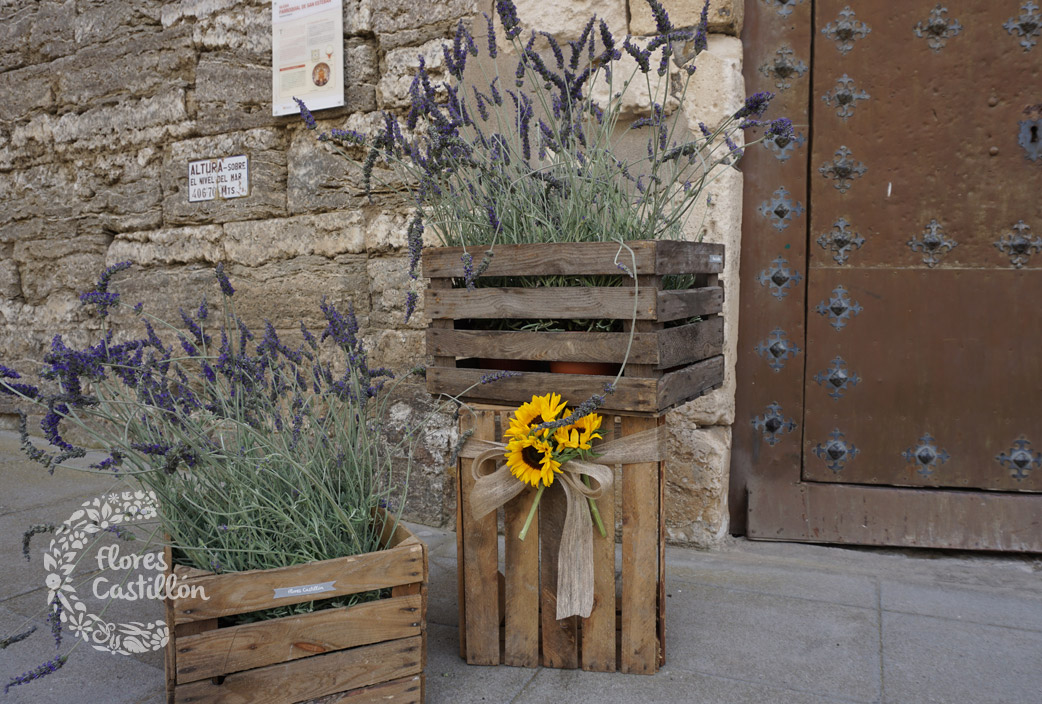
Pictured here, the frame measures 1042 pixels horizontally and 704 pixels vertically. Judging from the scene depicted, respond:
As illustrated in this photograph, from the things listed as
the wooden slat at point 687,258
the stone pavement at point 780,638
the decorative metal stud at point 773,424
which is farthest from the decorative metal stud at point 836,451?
the wooden slat at point 687,258

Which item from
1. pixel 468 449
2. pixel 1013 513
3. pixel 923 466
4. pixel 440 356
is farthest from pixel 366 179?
pixel 1013 513

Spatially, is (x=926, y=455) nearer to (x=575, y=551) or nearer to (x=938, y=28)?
(x=938, y=28)

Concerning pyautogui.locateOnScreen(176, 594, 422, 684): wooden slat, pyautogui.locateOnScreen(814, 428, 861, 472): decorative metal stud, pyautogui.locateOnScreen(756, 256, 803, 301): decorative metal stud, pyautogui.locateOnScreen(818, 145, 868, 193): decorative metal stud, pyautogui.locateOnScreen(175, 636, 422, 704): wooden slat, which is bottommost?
pyautogui.locateOnScreen(175, 636, 422, 704): wooden slat

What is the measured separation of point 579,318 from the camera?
1801 millimetres

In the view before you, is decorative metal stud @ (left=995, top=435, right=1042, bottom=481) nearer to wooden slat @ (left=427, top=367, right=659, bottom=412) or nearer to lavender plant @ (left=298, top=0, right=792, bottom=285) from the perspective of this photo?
lavender plant @ (left=298, top=0, right=792, bottom=285)

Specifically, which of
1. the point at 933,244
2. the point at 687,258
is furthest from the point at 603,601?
the point at 933,244

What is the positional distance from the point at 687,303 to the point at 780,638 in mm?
908

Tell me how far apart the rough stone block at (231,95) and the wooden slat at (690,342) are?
2.29 metres

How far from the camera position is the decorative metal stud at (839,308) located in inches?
107

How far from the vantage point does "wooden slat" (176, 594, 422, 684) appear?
4.98ft

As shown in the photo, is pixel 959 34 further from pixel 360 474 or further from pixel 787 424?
pixel 360 474

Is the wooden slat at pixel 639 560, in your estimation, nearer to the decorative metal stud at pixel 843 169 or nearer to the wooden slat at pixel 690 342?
the wooden slat at pixel 690 342

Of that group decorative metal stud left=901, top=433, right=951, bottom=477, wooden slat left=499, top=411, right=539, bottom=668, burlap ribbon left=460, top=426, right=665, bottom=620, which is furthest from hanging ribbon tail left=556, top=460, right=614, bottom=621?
decorative metal stud left=901, top=433, right=951, bottom=477

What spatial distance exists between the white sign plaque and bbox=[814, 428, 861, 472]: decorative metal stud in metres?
2.64
